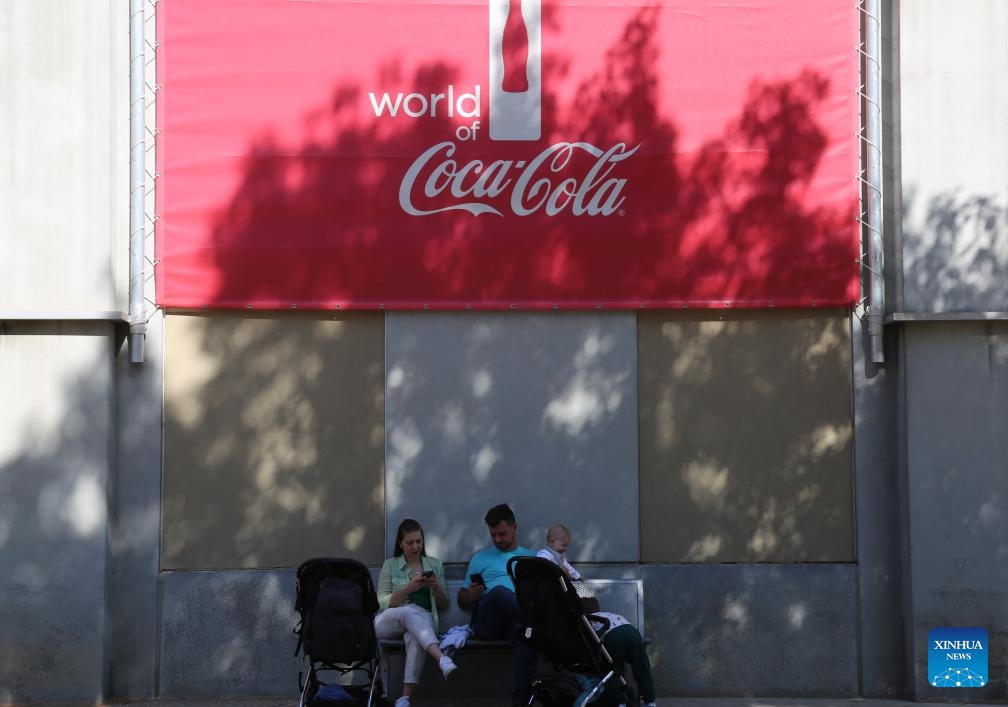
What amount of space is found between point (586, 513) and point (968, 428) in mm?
2973

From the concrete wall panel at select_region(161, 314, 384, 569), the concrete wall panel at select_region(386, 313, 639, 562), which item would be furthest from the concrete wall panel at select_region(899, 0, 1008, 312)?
the concrete wall panel at select_region(161, 314, 384, 569)

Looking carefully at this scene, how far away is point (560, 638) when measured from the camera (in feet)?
28.3

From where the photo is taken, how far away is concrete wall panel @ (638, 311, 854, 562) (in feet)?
33.4

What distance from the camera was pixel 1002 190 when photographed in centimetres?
1003

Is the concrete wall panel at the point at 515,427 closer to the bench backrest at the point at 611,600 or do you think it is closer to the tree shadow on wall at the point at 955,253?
the bench backrest at the point at 611,600

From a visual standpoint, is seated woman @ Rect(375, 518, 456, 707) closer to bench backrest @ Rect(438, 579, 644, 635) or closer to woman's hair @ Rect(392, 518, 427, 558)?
woman's hair @ Rect(392, 518, 427, 558)

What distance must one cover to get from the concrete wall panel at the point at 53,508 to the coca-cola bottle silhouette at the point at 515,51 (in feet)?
11.9

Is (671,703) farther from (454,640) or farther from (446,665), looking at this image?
(446,665)

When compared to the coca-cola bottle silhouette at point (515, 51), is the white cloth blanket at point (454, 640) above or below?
below

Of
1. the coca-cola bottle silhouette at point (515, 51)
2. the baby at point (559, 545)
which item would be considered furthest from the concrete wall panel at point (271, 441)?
the coca-cola bottle silhouette at point (515, 51)

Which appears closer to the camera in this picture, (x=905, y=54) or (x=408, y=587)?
(x=408, y=587)

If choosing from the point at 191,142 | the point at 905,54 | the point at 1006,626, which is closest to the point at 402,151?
the point at 191,142

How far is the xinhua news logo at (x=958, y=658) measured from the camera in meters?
9.82

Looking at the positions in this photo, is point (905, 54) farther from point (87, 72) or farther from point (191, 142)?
point (87, 72)
